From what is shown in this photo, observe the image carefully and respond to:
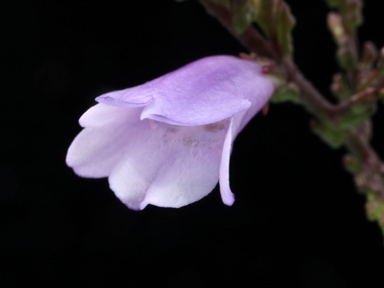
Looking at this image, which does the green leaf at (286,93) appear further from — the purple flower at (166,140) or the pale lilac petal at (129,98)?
the pale lilac petal at (129,98)

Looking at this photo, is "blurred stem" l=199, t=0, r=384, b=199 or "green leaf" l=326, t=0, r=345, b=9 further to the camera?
"green leaf" l=326, t=0, r=345, b=9

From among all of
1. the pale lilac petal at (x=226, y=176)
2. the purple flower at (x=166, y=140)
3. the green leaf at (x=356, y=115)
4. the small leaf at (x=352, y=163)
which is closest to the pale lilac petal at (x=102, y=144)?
the purple flower at (x=166, y=140)

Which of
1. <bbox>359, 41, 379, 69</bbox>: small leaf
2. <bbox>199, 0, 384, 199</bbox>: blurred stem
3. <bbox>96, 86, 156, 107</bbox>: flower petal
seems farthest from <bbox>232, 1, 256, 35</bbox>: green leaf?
A: <bbox>359, 41, 379, 69</bbox>: small leaf

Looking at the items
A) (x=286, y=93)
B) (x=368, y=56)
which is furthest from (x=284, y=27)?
(x=368, y=56)

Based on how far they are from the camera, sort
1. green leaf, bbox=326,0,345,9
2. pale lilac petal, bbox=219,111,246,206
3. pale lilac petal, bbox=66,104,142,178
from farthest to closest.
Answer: green leaf, bbox=326,0,345,9
pale lilac petal, bbox=66,104,142,178
pale lilac petal, bbox=219,111,246,206

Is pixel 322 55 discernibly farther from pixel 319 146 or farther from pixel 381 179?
pixel 381 179

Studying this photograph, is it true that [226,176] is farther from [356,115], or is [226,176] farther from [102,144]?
[356,115]

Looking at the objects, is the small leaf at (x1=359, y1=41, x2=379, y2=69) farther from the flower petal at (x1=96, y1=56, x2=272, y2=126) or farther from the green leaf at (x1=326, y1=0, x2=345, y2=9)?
the flower petal at (x1=96, y1=56, x2=272, y2=126)
